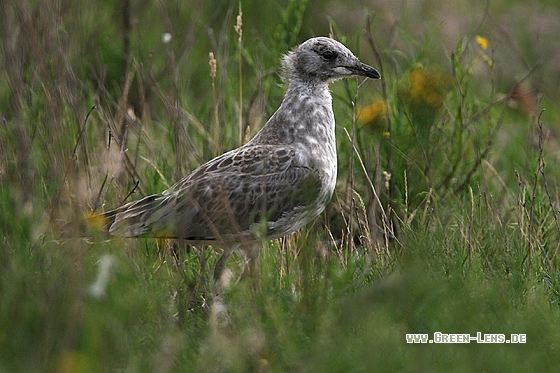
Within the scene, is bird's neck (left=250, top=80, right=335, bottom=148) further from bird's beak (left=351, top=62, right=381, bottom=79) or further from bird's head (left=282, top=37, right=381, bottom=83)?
bird's beak (left=351, top=62, right=381, bottom=79)

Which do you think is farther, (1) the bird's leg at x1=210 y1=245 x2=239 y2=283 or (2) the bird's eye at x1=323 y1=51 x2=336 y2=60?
(2) the bird's eye at x1=323 y1=51 x2=336 y2=60

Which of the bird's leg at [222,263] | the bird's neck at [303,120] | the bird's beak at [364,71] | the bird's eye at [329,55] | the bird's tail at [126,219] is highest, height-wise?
the bird's eye at [329,55]

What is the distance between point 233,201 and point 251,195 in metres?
0.10

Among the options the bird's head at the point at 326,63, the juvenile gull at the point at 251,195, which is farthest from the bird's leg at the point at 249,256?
the bird's head at the point at 326,63

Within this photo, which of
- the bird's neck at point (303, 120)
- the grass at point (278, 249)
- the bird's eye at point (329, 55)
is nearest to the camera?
the grass at point (278, 249)

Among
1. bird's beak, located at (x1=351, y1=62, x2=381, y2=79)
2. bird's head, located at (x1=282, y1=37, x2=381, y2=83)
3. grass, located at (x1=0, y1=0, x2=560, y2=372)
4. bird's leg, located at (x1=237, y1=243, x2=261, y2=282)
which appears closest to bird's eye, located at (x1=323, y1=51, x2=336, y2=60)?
bird's head, located at (x1=282, y1=37, x2=381, y2=83)

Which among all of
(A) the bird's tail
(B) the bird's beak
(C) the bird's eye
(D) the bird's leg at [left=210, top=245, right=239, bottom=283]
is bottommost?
(D) the bird's leg at [left=210, top=245, right=239, bottom=283]

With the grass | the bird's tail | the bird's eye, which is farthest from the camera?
the bird's eye

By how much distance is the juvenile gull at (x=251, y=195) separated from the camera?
5145 millimetres

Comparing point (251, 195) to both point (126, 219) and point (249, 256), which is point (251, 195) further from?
point (126, 219)

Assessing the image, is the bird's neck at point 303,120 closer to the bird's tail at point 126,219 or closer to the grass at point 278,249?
the grass at point 278,249

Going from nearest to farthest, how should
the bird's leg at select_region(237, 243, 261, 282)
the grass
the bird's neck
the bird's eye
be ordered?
the grass, the bird's leg at select_region(237, 243, 261, 282), the bird's neck, the bird's eye

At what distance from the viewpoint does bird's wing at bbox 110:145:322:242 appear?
514 centimetres

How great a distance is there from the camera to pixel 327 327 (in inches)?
148
